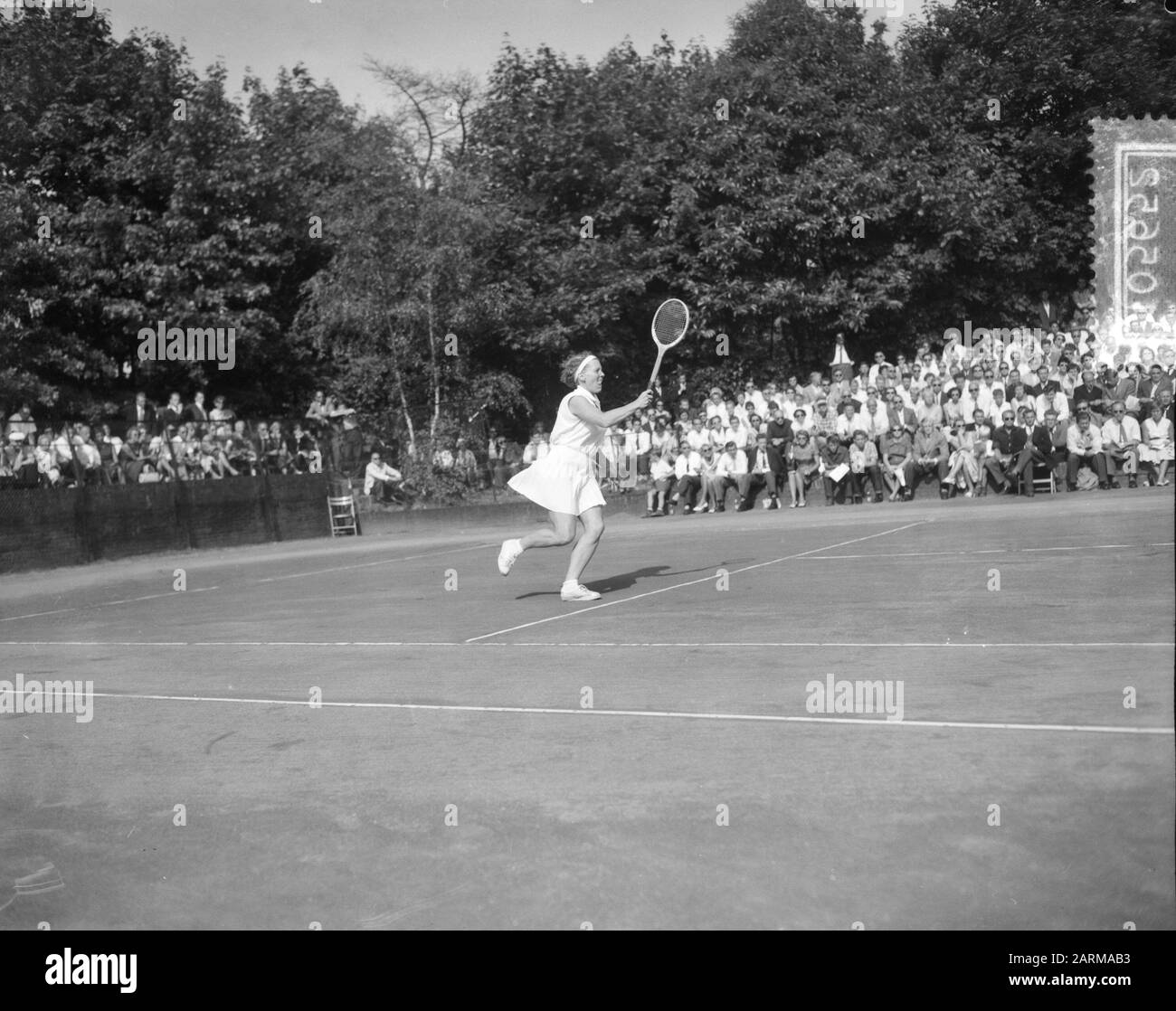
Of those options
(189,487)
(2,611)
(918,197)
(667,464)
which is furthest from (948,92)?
(2,611)

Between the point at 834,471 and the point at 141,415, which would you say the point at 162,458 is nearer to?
the point at 141,415

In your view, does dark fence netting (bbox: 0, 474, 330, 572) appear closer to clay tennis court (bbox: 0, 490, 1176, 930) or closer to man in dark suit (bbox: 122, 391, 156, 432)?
man in dark suit (bbox: 122, 391, 156, 432)

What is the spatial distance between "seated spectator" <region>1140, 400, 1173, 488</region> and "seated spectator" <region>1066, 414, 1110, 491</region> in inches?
25.1

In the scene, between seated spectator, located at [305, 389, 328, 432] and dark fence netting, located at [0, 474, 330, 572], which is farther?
seated spectator, located at [305, 389, 328, 432]

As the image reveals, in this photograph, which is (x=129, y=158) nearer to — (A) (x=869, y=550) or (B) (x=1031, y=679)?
(A) (x=869, y=550)

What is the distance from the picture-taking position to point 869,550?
14906mm

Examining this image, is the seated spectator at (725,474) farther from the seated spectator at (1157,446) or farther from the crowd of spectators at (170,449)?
the crowd of spectators at (170,449)

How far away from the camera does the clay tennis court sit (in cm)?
432

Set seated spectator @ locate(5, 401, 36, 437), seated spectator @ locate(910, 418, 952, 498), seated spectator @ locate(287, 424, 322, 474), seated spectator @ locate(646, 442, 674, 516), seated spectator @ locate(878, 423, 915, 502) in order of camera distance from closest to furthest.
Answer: seated spectator @ locate(5, 401, 36, 437) < seated spectator @ locate(910, 418, 952, 498) < seated spectator @ locate(878, 423, 915, 502) < seated spectator @ locate(646, 442, 674, 516) < seated spectator @ locate(287, 424, 322, 474)

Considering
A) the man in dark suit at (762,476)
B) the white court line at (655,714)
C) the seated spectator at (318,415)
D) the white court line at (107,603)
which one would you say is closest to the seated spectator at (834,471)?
the man in dark suit at (762,476)

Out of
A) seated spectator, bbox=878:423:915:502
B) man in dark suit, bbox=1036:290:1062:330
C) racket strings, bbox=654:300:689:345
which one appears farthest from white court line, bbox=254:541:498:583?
man in dark suit, bbox=1036:290:1062:330

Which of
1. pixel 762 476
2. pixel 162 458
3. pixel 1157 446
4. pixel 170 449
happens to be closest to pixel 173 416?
pixel 170 449

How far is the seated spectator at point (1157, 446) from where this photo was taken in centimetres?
2252

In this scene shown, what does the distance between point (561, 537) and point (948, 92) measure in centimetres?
3154
